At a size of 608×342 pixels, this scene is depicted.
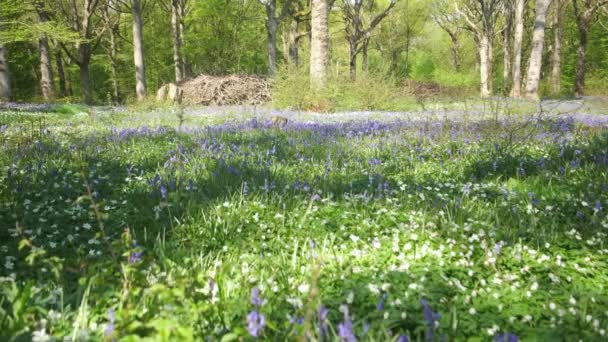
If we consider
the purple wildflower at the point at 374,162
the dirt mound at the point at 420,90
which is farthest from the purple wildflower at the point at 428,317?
the dirt mound at the point at 420,90

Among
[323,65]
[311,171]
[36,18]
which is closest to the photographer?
[311,171]

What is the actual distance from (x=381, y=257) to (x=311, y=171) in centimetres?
231

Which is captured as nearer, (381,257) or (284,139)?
(381,257)

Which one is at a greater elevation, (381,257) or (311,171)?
(311,171)

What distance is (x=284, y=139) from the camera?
725cm

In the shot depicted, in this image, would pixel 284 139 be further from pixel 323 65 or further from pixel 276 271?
pixel 323 65

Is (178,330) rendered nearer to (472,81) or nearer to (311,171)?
(311,171)

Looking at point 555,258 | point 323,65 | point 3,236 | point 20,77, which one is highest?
point 20,77

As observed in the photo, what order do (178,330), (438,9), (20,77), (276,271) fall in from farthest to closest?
(438,9) → (20,77) → (276,271) → (178,330)

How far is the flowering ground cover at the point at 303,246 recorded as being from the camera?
1932 millimetres

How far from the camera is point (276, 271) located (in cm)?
254

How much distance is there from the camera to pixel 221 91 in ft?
77.5

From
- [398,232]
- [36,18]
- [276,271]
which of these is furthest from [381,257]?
[36,18]

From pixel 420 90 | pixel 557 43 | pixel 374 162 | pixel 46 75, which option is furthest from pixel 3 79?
pixel 557 43
